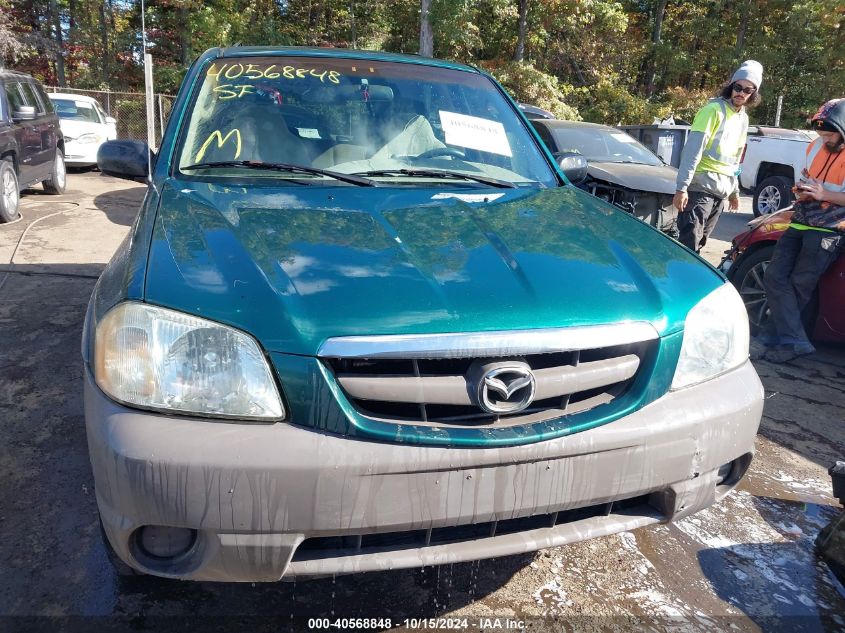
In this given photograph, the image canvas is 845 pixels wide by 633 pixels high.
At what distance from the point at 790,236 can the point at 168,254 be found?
13.5 ft

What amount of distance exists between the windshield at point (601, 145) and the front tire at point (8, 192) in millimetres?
6310

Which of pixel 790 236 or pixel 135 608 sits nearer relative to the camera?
pixel 135 608

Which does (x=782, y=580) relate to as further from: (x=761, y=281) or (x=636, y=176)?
(x=636, y=176)

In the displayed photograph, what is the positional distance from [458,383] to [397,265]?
15.4 inches

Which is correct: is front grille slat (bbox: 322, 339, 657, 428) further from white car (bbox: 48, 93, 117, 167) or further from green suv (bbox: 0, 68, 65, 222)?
white car (bbox: 48, 93, 117, 167)

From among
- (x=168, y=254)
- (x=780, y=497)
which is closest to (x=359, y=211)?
(x=168, y=254)

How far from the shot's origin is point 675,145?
11.9m

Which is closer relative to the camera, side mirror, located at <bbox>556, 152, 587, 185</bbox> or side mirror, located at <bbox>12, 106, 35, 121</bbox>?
side mirror, located at <bbox>556, 152, 587, 185</bbox>

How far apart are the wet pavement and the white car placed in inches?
424

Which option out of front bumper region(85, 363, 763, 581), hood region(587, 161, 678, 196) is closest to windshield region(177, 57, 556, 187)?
front bumper region(85, 363, 763, 581)

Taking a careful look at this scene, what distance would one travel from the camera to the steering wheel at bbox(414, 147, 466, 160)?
2863 mm

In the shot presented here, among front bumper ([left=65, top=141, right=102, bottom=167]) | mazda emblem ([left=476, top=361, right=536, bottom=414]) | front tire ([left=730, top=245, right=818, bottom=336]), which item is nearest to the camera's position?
mazda emblem ([left=476, top=361, right=536, bottom=414])

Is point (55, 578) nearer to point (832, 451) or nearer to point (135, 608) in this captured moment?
point (135, 608)

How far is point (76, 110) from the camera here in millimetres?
13305
